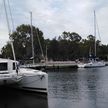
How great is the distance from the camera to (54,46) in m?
144

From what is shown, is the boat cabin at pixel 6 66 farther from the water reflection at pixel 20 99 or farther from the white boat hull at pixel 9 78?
the water reflection at pixel 20 99

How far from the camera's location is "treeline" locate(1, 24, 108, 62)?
130 metres

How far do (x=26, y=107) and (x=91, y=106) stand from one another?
15.9 ft

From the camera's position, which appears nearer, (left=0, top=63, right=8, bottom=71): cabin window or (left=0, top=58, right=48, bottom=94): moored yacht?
(left=0, top=58, right=48, bottom=94): moored yacht

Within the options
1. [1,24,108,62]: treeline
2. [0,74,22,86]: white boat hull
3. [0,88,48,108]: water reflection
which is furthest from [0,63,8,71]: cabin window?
[1,24,108,62]: treeline

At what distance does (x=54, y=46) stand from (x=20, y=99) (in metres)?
115

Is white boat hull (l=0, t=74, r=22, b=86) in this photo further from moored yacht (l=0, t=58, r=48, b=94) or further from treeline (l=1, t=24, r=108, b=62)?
treeline (l=1, t=24, r=108, b=62)

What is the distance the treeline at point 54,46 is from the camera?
130 m

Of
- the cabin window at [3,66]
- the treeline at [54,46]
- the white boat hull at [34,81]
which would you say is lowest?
Result: the white boat hull at [34,81]

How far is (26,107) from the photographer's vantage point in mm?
25109

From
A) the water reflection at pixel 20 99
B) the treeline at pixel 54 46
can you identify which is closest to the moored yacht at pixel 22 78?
the water reflection at pixel 20 99

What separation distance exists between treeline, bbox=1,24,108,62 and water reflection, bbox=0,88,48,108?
86.7 m

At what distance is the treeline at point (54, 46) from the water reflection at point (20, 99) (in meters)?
86.7

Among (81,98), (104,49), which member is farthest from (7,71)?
(104,49)
